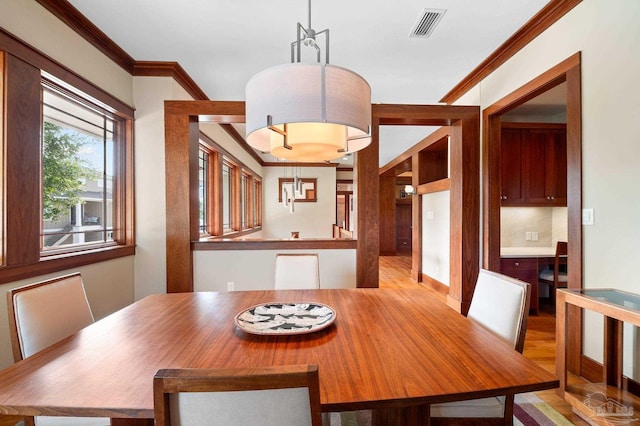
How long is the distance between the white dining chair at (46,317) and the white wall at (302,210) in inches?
287

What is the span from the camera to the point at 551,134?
12.9 ft

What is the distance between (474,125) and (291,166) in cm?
591

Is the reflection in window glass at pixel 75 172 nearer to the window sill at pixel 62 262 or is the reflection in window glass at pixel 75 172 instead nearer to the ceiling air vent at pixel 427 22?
the window sill at pixel 62 262

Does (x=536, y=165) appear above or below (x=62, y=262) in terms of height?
above

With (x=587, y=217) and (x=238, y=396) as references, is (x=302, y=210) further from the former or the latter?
(x=238, y=396)

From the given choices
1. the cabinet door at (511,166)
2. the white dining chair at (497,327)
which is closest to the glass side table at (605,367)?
the white dining chair at (497,327)

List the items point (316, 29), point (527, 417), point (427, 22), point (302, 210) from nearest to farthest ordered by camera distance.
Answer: point (527, 417)
point (427, 22)
point (316, 29)
point (302, 210)

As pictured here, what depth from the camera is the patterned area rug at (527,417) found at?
1.81 meters

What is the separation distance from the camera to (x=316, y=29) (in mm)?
2588

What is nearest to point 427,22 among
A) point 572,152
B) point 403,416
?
point 572,152

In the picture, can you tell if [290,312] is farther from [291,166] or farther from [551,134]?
[291,166]

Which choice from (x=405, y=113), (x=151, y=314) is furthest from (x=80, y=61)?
(x=405, y=113)

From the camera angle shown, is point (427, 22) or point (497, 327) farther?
point (427, 22)

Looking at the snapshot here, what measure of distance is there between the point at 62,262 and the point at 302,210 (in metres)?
6.75
